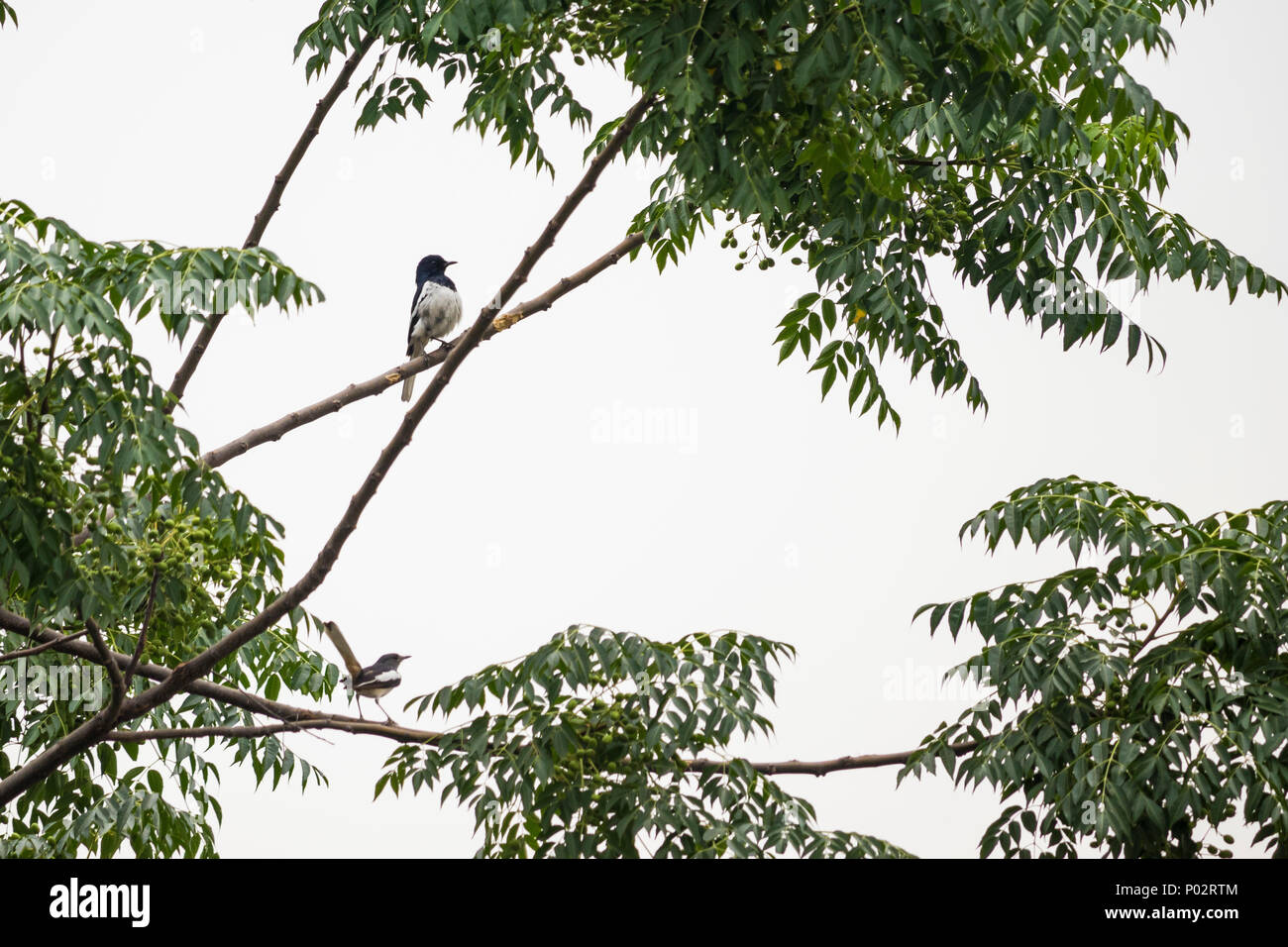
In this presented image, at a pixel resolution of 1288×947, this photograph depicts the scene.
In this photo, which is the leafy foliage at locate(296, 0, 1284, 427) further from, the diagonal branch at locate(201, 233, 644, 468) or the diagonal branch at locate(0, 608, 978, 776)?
the diagonal branch at locate(0, 608, 978, 776)

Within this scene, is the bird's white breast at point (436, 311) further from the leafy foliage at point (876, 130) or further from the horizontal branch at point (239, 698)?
the horizontal branch at point (239, 698)

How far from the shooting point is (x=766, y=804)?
12.8ft

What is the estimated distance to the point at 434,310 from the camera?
7.93 meters

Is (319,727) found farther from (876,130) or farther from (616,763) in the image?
(876,130)

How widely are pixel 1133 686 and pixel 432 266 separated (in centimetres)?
562

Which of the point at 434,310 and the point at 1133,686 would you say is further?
the point at 434,310

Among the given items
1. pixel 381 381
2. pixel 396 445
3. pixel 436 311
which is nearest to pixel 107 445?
pixel 396 445

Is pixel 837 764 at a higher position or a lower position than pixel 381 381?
lower

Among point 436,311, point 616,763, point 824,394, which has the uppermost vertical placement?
point 436,311

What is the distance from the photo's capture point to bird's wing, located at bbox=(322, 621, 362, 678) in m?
4.86

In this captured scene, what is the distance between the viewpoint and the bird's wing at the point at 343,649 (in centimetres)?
486

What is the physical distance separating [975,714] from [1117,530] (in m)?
0.74

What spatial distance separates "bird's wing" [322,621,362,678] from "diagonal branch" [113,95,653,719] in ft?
2.24
